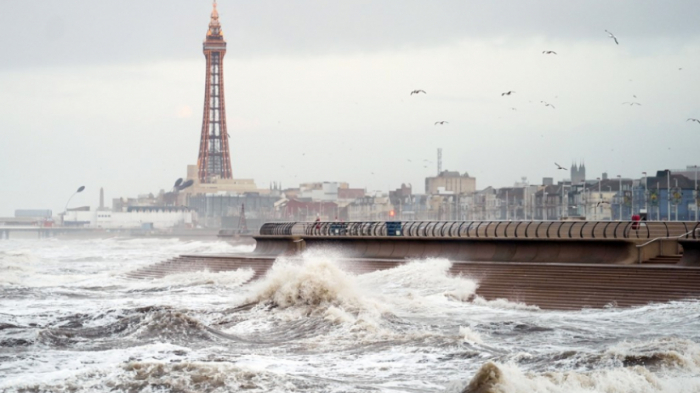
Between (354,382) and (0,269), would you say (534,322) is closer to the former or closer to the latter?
(354,382)

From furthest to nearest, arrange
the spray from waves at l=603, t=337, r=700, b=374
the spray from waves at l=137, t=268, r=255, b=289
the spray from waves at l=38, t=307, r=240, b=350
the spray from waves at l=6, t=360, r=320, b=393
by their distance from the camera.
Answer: the spray from waves at l=137, t=268, r=255, b=289 → the spray from waves at l=38, t=307, r=240, b=350 → the spray from waves at l=603, t=337, r=700, b=374 → the spray from waves at l=6, t=360, r=320, b=393

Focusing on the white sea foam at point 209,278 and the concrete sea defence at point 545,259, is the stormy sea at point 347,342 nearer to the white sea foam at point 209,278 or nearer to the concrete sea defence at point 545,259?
the concrete sea defence at point 545,259

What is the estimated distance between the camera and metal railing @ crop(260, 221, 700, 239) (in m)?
25.2

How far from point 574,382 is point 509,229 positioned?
19.2 metres

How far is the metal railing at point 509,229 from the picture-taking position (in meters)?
25.2

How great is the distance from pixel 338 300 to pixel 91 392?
27.2 feet

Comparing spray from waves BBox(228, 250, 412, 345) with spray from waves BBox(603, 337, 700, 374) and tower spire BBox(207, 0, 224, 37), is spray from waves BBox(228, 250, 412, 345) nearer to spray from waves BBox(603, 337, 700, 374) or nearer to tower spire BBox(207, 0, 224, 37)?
spray from waves BBox(603, 337, 700, 374)

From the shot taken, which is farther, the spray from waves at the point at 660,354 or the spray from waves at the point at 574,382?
the spray from waves at the point at 660,354

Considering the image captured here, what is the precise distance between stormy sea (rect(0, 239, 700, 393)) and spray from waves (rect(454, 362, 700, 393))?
2cm

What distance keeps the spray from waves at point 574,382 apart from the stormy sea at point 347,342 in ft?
0.07

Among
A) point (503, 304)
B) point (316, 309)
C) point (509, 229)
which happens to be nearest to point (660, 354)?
point (503, 304)

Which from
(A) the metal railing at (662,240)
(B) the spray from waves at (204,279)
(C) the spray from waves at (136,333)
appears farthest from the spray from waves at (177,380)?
(B) the spray from waves at (204,279)

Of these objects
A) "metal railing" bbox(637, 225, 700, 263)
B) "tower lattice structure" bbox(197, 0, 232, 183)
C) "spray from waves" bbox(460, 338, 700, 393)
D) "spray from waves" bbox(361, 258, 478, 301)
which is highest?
"tower lattice structure" bbox(197, 0, 232, 183)

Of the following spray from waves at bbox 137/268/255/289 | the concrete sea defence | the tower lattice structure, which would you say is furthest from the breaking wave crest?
the tower lattice structure
